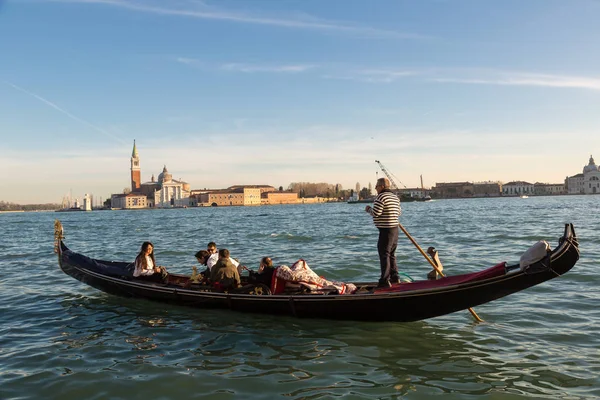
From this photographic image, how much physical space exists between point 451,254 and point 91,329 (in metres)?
9.17

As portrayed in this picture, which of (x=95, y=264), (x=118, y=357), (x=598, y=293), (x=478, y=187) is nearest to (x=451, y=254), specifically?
(x=598, y=293)

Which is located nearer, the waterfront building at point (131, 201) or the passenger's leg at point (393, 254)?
the passenger's leg at point (393, 254)

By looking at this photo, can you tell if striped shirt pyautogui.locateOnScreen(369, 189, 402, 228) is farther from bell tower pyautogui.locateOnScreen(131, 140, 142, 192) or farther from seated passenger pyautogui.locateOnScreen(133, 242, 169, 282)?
bell tower pyautogui.locateOnScreen(131, 140, 142, 192)

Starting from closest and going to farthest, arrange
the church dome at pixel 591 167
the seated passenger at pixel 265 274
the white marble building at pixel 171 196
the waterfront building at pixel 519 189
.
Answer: the seated passenger at pixel 265 274 → the church dome at pixel 591 167 → the white marble building at pixel 171 196 → the waterfront building at pixel 519 189

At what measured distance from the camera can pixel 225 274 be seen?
6871 millimetres

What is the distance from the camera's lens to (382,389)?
4207mm

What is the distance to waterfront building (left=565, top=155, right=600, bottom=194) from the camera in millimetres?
118000

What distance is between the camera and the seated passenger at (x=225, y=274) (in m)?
6.83

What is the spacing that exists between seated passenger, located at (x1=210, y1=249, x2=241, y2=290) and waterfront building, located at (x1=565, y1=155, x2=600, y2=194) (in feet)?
426

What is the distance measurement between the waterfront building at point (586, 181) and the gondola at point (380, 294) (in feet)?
426

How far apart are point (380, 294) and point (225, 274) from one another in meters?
2.27

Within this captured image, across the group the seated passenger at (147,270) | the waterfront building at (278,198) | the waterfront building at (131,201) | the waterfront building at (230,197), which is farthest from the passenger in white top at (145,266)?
the waterfront building at (131,201)

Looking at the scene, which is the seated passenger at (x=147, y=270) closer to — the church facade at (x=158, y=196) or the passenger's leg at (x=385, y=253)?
the passenger's leg at (x=385, y=253)

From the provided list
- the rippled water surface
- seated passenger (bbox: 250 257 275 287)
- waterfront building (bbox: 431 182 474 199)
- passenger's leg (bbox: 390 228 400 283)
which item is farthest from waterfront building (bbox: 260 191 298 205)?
passenger's leg (bbox: 390 228 400 283)
